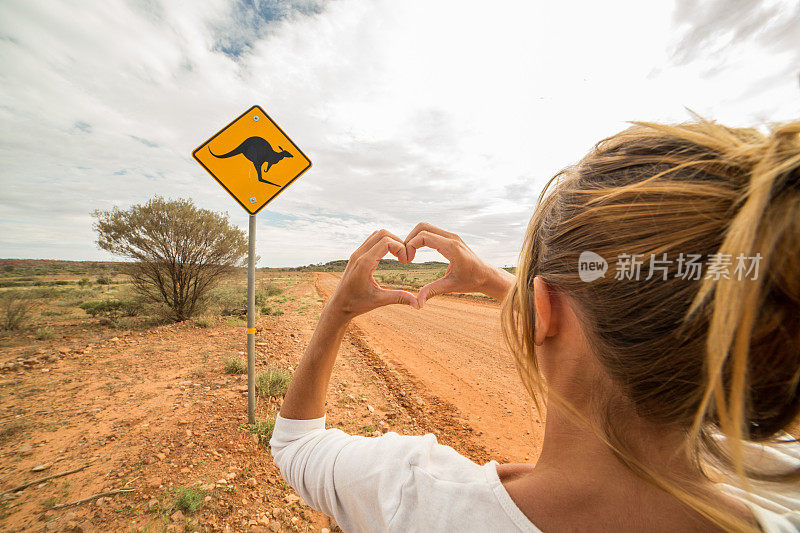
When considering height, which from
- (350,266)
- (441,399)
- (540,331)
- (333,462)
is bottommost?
(441,399)

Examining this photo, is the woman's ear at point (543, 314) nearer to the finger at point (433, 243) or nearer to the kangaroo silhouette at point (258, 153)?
the finger at point (433, 243)

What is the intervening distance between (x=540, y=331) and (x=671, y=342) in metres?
0.30

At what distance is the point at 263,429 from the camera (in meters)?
3.36

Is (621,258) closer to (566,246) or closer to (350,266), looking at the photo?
(566,246)

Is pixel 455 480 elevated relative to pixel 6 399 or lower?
elevated

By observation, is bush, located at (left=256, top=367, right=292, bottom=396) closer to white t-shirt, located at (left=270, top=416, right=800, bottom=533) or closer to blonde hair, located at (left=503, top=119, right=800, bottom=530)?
white t-shirt, located at (left=270, top=416, right=800, bottom=533)

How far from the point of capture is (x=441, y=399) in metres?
4.44

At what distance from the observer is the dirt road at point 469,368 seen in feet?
12.2

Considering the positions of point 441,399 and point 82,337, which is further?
point 82,337

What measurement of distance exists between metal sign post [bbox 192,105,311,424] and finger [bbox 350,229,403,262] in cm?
233

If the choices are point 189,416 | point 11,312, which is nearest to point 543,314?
point 189,416

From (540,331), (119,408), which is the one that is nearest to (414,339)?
(119,408)

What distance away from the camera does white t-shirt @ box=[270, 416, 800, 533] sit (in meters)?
0.68

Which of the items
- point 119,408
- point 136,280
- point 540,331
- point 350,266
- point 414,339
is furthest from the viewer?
point 136,280
